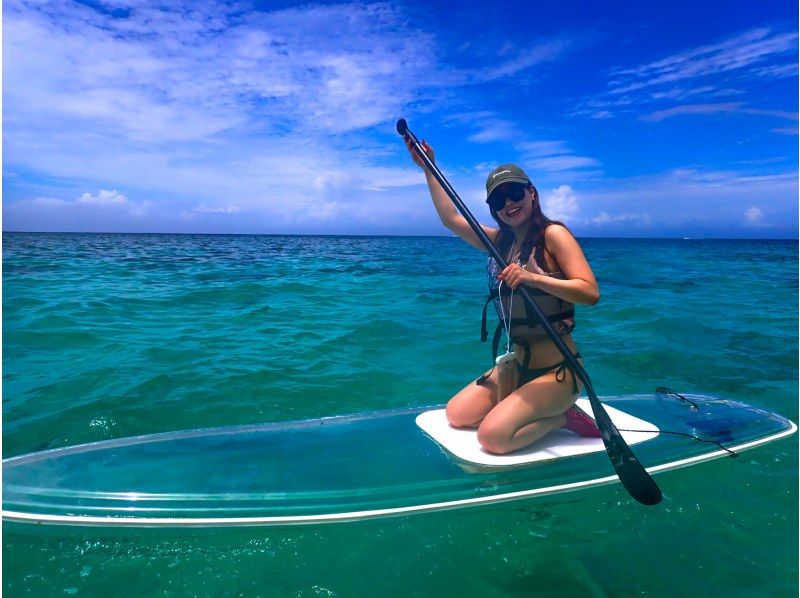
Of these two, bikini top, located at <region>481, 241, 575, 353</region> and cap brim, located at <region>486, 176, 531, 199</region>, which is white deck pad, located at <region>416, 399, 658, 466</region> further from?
cap brim, located at <region>486, 176, 531, 199</region>

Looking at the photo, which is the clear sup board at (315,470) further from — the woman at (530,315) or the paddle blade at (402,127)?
the paddle blade at (402,127)

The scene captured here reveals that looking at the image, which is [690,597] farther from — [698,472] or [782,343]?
[782,343]

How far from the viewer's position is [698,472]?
409cm

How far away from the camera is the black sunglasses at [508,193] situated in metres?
3.40

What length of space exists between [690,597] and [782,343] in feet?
26.0

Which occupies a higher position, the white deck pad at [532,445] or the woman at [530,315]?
the woman at [530,315]

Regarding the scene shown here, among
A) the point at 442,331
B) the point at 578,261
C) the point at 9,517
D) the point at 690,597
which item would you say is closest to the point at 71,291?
the point at 442,331

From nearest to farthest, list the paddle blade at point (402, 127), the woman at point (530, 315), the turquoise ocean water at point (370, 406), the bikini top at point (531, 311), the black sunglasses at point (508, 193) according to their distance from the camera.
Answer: the turquoise ocean water at point (370, 406)
the woman at point (530, 315)
the black sunglasses at point (508, 193)
the bikini top at point (531, 311)
the paddle blade at point (402, 127)

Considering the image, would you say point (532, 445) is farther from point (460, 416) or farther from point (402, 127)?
point (402, 127)

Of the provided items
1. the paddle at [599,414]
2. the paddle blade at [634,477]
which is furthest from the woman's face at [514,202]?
the paddle blade at [634,477]

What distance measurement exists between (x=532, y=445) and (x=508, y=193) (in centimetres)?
186

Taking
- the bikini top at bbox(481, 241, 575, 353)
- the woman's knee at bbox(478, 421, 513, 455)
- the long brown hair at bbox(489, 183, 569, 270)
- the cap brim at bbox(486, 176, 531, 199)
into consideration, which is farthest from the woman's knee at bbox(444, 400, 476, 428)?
the cap brim at bbox(486, 176, 531, 199)

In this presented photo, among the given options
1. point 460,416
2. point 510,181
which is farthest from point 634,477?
point 510,181

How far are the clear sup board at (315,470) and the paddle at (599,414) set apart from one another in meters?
0.34
